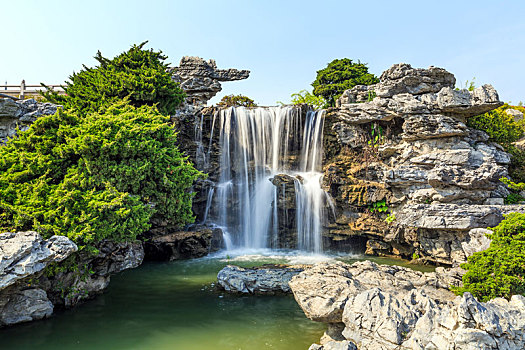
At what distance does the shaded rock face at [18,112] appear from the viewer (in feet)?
56.5

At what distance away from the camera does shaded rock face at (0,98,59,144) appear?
56.5 ft

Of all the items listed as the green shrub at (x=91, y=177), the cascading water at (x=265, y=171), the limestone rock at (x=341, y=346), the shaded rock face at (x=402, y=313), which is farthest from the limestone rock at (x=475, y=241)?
the green shrub at (x=91, y=177)

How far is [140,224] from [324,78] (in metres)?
24.4

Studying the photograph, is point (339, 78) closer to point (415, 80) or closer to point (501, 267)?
point (415, 80)

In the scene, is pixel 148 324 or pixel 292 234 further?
pixel 292 234

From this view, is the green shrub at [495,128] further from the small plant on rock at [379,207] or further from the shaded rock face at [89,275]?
the shaded rock face at [89,275]

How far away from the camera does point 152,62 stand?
1666cm

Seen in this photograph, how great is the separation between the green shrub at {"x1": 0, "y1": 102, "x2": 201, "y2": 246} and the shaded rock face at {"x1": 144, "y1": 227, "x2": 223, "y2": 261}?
4964 millimetres

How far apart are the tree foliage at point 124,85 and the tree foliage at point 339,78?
52.6 ft

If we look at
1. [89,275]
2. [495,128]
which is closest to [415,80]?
[495,128]

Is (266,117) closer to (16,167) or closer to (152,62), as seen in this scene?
(152,62)

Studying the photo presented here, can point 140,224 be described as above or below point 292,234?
above

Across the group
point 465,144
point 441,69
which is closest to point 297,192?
point 465,144

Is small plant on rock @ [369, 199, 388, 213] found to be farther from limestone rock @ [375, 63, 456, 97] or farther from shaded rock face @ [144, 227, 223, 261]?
shaded rock face @ [144, 227, 223, 261]
